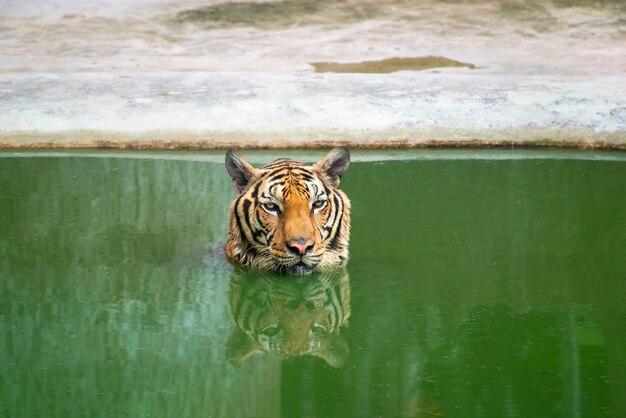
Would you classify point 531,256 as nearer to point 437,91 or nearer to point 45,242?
point 45,242

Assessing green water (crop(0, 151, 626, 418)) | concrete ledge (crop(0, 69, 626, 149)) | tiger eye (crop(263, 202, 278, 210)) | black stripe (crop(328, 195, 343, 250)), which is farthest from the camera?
concrete ledge (crop(0, 69, 626, 149))

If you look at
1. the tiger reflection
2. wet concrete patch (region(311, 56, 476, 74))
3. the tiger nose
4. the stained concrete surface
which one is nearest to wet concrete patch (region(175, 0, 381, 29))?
the stained concrete surface

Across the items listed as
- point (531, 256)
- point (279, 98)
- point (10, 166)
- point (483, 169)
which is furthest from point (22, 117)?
point (531, 256)

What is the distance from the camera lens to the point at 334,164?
5652 millimetres

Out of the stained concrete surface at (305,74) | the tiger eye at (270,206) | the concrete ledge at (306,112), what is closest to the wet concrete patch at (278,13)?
the stained concrete surface at (305,74)

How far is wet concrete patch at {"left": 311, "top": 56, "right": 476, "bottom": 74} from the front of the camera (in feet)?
30.4

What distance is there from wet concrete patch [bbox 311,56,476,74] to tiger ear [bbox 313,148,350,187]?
3.62 m

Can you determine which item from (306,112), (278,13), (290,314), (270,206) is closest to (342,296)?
(290,314)

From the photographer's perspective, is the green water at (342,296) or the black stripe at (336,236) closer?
the green water at (342,296)

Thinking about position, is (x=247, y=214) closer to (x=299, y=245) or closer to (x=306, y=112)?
(x=299, y=245)

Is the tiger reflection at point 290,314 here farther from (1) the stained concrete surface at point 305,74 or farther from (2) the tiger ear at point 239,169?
(1) the stained concrete surface at point 305,74

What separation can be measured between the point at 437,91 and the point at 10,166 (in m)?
3.07

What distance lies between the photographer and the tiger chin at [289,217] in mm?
5238

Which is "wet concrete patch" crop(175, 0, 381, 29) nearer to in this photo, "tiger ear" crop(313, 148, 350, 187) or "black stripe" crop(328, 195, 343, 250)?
"tiger ear" crop(313, 148, 350, 187)
